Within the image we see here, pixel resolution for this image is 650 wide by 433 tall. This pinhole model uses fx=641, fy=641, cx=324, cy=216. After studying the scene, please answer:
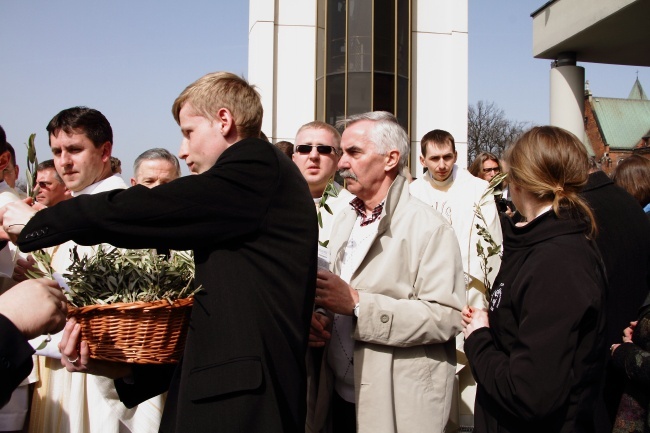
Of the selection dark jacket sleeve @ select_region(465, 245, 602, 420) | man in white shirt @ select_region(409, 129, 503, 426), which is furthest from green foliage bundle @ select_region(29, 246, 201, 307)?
man in white shirt @ select_region(409, 129, 503, 426)

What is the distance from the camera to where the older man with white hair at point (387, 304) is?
9.61 feet

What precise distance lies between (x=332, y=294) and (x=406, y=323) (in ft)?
1.21

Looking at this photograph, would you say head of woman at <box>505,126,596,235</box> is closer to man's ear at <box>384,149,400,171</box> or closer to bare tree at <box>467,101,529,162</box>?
man's ear at <box>384,149,400,171</box>

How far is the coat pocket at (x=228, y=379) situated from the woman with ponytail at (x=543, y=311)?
0.90 metres

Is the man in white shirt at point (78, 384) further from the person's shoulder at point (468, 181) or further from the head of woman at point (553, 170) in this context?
the person's shoulder at point (468, 181)

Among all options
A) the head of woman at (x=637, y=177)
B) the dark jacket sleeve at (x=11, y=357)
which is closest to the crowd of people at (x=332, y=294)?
the dark jacket sleeve at (x=11, y=357)

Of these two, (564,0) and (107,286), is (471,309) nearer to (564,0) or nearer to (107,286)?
(107,286)

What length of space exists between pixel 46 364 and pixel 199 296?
201 centimetres

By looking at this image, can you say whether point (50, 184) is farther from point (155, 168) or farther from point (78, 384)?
point (78, 384)

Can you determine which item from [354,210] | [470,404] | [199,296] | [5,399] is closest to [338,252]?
[354,210]

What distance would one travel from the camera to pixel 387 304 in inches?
116

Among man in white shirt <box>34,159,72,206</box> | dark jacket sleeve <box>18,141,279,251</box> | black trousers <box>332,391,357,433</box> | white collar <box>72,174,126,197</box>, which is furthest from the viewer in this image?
man in white shirt <box>34,159,72,206</box>

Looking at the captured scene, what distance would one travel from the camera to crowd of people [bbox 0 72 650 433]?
78.4 inches

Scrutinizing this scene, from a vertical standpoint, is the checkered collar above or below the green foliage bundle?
above
